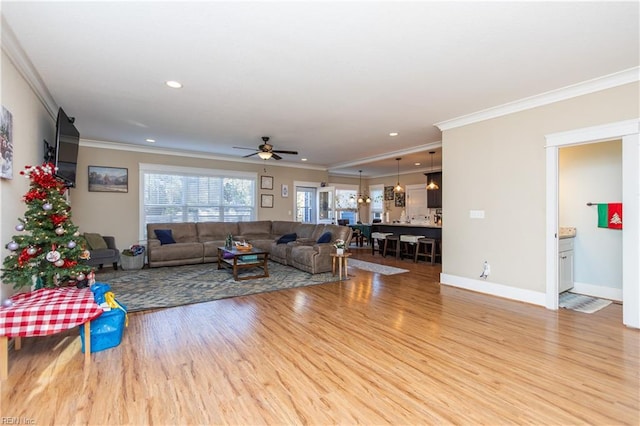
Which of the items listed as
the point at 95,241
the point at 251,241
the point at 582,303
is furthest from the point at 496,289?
the point at 95,241

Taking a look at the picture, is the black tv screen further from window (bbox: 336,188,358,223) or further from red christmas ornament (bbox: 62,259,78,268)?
window (bbox: 336,188,358,223)

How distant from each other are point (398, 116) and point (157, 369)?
4244mm

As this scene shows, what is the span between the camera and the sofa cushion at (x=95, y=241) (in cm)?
583

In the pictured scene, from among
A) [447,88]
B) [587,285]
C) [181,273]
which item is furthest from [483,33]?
[181,273]

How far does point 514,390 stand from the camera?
2066 millimetres

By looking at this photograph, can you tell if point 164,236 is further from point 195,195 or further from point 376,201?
point 376,201

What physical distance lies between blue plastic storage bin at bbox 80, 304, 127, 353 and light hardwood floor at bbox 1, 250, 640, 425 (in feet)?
0.31

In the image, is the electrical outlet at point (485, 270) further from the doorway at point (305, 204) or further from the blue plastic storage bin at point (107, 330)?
the doorway at point (305, 204)

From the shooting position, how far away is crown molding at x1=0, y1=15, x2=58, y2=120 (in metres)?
2.45

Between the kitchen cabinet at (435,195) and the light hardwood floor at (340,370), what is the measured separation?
5.65m

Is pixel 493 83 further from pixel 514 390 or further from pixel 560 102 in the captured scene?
pixel 514 390

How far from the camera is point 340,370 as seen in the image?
2.34m

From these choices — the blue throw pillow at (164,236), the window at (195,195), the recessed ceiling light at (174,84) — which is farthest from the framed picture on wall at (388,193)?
the recessed ceiling light at (174,84)

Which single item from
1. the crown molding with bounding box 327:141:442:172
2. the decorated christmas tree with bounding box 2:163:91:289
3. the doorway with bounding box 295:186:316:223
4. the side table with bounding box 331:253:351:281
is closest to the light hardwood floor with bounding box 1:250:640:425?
the decorated christmas tree with bounding box 2:163:91:289
